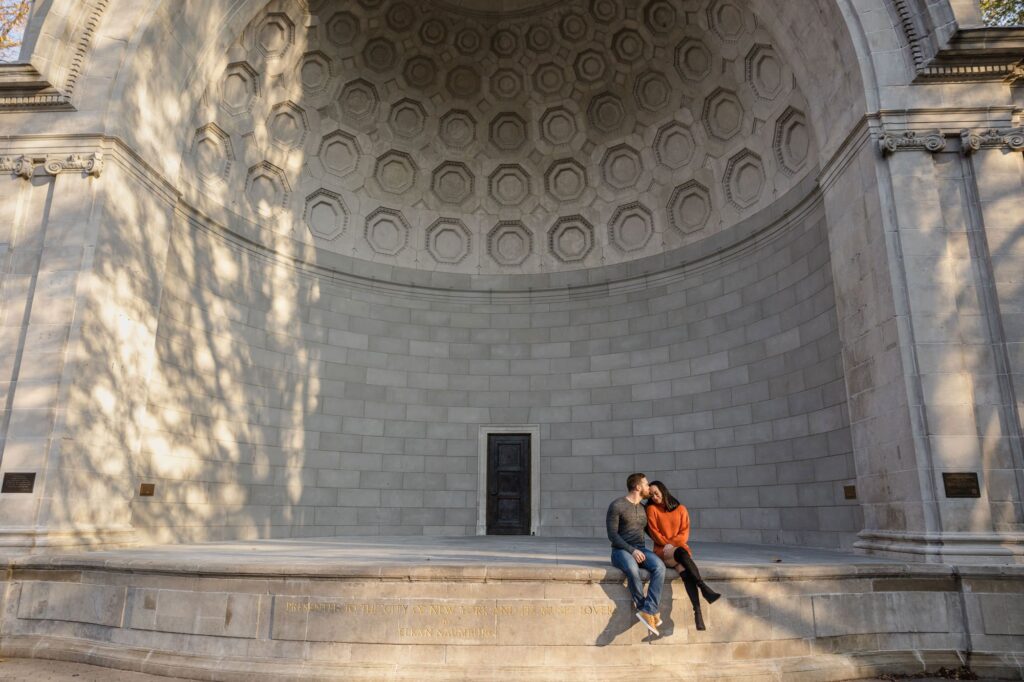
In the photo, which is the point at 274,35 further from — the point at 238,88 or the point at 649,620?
the point at 649,620

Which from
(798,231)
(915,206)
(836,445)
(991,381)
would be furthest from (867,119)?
(836,445)

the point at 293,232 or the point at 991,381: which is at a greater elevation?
the point at 293,232

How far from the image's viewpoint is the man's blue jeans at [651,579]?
754cm

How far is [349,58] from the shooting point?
17422 millimetres

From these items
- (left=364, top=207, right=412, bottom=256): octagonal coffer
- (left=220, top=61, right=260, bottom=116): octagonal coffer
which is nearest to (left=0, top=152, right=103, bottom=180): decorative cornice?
(left=220, top=61, right=260, bottom=116): octagonal coffer

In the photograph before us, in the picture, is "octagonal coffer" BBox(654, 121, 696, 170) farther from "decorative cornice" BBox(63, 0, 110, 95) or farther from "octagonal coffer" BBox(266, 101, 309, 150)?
"decorative cornice" BBox(63, 0, 110, 95)

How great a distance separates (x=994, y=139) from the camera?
10594 millimetres

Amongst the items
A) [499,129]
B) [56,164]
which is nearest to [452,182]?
[499,129]

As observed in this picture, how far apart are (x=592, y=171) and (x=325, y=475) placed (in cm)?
1074

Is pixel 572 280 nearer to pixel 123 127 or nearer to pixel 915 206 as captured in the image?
pixel 915 206

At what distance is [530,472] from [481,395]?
244cm

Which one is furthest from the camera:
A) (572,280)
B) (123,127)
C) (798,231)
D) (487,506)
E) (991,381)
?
(572,280)

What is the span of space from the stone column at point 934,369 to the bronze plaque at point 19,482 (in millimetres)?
12761

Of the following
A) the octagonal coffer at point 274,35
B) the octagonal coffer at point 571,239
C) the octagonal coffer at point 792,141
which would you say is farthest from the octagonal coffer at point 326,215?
the octagonal coffer at point 792,141
